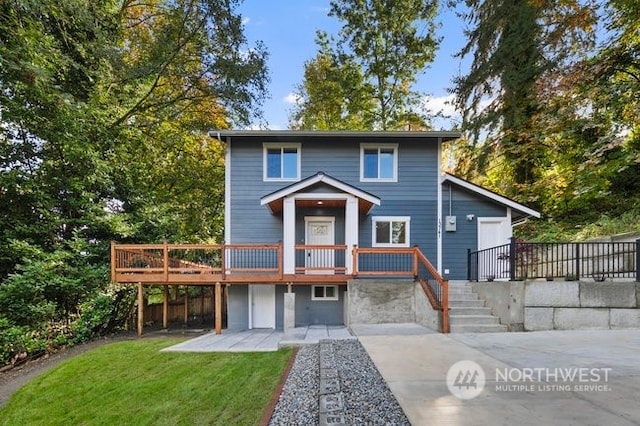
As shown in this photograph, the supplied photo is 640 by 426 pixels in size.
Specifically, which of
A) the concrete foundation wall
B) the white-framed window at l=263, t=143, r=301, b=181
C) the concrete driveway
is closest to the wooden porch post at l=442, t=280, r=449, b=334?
the concrete driveway

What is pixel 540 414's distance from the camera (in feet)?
10.3

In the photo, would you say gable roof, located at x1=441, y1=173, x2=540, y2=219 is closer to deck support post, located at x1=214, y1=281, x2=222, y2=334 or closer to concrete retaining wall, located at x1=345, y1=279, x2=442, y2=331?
concrete retaining wall, located at x1=345, y1=279, x2=442, y2=331

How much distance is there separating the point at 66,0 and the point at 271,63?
6679 millimetres

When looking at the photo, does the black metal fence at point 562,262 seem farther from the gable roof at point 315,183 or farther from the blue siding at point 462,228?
the gable roof at point 315,183

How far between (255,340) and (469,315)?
5538 millimetres

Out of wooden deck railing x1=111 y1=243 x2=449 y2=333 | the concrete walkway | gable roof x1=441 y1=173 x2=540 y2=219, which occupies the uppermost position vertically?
gable roof x1=441 y1=173 x2=540 y2=219

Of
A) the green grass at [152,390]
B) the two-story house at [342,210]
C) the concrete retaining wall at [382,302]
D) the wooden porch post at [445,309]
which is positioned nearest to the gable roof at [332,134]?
the two-story house at [342,210]

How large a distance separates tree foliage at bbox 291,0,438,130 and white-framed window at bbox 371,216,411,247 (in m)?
9.72

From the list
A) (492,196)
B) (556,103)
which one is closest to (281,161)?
(492,196)

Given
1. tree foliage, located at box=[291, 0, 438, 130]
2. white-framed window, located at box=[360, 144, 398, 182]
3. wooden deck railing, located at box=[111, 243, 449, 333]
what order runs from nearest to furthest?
wooden deck railing, located at box=[111, 243, 449, 333]
white-framed window, located at box=[360, 144, 398, 182]
tree foliage, located at box=[291, 0, 438, 130]

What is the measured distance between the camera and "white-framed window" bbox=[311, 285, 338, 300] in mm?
10690

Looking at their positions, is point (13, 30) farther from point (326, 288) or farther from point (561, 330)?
point (561, 330)

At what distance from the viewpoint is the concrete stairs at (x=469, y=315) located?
7.39 meters

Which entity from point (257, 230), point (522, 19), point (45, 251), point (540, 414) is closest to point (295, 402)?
point (540, 414)
